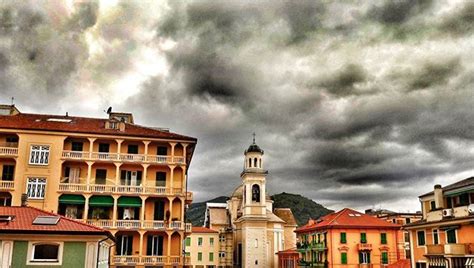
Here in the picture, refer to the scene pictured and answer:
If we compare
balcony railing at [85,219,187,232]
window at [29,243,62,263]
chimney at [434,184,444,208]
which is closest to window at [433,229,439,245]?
chimney at [434,184,444,208]

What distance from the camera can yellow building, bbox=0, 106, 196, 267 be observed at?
4538cm

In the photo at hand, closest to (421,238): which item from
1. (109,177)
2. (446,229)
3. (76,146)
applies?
(446,229)

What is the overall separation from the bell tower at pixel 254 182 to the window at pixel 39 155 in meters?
43.8

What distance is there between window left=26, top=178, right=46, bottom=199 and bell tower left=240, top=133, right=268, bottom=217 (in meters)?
44.4

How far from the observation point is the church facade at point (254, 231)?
83312 millimetres

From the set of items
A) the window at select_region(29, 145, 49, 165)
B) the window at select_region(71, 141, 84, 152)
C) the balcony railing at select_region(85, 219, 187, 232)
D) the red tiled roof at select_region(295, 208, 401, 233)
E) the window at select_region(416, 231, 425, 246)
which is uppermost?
the window at select_region(71, 141, 84, 152)

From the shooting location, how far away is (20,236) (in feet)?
77.1

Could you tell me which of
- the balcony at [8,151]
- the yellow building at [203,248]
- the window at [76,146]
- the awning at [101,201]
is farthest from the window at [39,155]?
the yellow building at [203,248]

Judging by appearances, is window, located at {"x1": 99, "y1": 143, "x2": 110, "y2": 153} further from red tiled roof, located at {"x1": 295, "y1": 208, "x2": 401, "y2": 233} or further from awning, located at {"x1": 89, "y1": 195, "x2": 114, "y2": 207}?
red tiled roof, located at {"x1": 295, "y1": 208, "x2": 401, "y2": 233}

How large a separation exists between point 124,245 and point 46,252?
22.3 m

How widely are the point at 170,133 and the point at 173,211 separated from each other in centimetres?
845

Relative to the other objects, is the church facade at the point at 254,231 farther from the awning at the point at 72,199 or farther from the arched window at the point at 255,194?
the awning at the point at 72,199

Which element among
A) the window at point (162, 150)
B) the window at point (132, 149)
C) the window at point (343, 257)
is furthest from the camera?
the window at point (343, 257)

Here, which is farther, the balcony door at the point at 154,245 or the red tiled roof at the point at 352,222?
the red tiled roof at the point at 352,222
